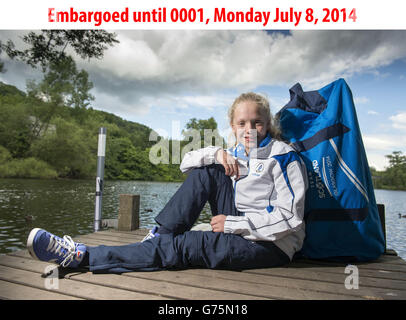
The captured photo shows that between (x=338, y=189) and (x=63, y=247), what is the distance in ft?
6.20

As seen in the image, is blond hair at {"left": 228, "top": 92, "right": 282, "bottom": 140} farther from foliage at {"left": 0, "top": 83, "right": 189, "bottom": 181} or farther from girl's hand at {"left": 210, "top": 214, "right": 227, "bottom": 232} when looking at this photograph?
foliage at {"left": 0, "top": 83, "right": 189, "bottom": 181}

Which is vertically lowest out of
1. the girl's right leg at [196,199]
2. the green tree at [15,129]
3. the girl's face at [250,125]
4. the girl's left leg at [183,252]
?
the girl's left leg at [183,252]

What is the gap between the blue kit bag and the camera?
2.11 m

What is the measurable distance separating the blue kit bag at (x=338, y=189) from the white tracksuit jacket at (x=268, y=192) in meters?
0.24

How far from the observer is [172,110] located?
51.9 metres

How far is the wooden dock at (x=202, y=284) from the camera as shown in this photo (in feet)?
4.94

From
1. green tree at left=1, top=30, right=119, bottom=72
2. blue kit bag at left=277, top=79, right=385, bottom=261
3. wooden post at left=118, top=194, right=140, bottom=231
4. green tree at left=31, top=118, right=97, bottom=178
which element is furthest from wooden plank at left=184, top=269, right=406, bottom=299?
green tree at left=31, top=118, right=97, bottom=178

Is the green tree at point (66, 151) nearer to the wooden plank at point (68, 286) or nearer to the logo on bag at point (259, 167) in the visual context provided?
the wooden plank at point (68, 286)

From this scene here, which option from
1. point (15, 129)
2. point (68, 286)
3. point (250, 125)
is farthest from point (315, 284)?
point (15, 129)

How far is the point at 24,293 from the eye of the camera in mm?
1492

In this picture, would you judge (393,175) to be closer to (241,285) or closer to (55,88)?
(55,88)

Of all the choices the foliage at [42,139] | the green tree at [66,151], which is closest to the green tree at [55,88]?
the foliage at [42,139]

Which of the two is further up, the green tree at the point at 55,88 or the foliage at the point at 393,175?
the green tree at the point at 55,88

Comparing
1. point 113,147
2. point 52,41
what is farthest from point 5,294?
point 113,147
